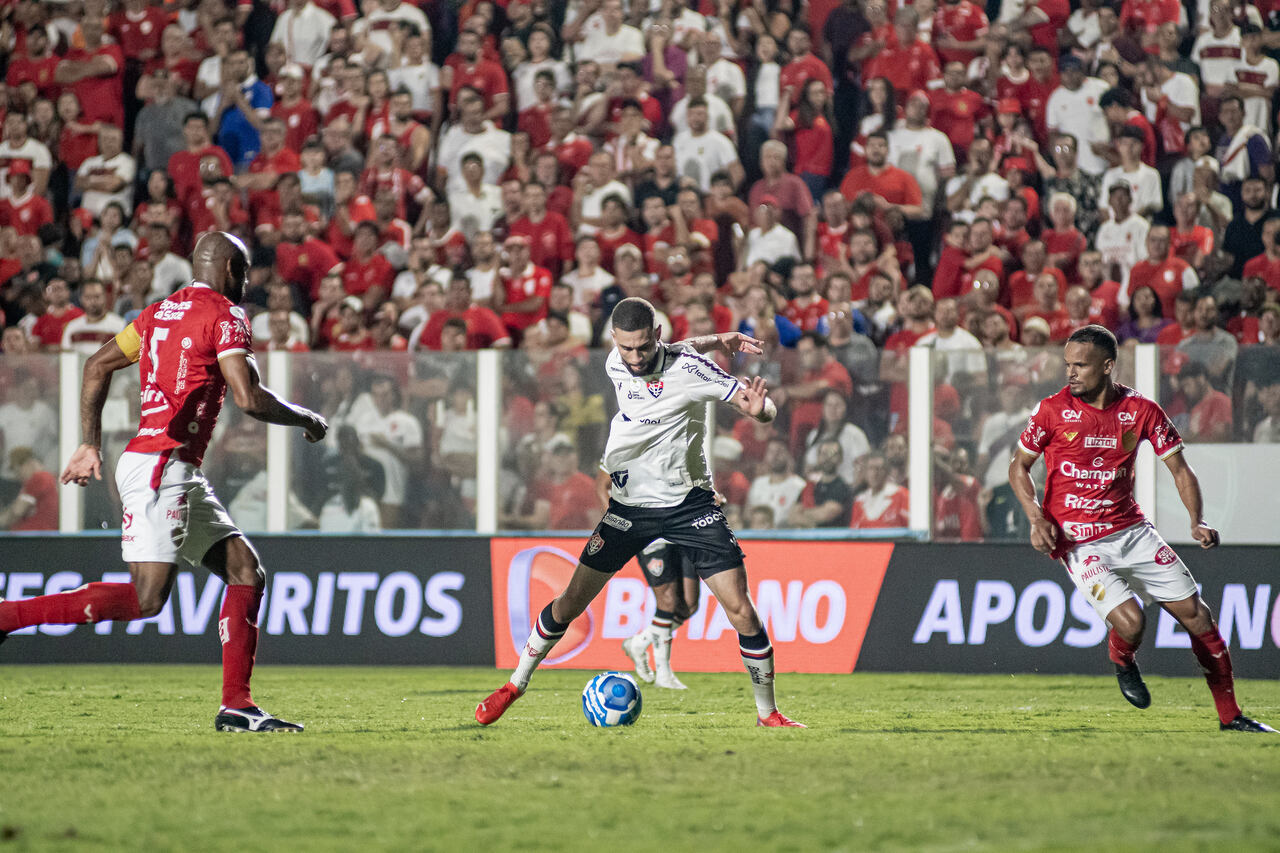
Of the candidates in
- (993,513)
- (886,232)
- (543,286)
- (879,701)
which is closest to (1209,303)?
(993,513)

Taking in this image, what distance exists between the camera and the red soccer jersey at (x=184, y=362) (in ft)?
24.7

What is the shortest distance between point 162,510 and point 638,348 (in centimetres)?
233

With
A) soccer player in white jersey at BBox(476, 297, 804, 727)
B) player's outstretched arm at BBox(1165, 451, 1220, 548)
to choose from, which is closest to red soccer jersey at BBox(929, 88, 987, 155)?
player's outstretched arm at BBox(1165, 451, 1220, 548)

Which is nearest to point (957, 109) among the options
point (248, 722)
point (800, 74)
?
point (800, 74)

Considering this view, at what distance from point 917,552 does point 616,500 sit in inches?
197

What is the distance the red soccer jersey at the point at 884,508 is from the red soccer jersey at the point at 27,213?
10.2m

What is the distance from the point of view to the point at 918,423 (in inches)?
492

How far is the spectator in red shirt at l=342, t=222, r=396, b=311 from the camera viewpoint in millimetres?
16250

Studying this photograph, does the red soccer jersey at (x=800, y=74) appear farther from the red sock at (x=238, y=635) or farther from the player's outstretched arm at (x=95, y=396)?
the red sock at (x=238, y=635)

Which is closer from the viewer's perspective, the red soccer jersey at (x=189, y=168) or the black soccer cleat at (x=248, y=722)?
the black soccer cleat at (x=248, y=722)

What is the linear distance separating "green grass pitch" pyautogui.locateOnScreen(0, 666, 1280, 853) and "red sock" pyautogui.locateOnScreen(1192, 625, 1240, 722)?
16 centimetres

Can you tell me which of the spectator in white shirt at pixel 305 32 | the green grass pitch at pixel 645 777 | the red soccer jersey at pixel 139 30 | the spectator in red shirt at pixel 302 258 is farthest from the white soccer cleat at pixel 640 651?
the red soccer jersey at pixel 139 30

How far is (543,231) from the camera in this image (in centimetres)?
1617

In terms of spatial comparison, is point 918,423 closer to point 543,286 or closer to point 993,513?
point 993,513
